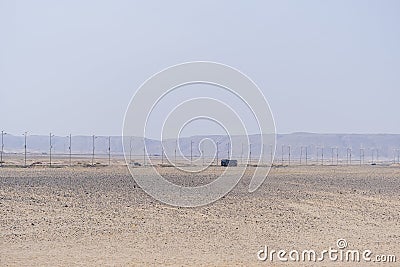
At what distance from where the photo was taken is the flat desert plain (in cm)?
1725

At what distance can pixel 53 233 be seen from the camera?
70.6 ft

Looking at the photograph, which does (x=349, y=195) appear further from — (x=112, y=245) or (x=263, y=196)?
(x=112, y=245)

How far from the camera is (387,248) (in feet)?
61.4

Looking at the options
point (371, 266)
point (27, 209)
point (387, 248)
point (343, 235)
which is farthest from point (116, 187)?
point (371, 266)

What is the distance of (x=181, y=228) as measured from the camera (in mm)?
22984

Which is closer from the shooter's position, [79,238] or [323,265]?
[323,265]

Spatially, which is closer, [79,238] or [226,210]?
→ [79,238]

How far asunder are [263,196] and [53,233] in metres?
16.4

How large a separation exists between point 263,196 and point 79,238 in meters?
16.9

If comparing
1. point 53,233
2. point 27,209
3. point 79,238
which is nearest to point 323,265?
point 79,238

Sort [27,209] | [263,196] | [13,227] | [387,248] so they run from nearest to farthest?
[387,248] → [13,227] → [27,209] → [263,196]

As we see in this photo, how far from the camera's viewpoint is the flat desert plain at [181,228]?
17.2 meters

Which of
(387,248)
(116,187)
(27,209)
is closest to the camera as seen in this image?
(387,248)

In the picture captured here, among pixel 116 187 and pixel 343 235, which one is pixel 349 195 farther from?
pixel 343 235
